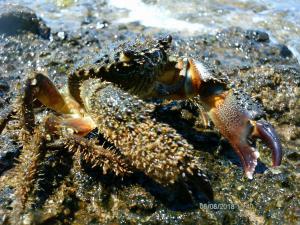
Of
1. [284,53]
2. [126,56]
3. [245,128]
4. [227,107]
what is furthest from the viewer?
[284,53]

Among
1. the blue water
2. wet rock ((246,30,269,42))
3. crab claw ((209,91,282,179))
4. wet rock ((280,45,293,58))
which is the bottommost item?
the blue water

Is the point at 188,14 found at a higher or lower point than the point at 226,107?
lower

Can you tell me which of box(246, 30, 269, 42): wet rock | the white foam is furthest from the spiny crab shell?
the white foam

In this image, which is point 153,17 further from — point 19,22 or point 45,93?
point 45,93

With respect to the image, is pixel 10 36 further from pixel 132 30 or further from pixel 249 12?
pixel 249 12

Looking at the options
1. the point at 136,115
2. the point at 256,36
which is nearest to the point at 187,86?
the point at 136,115

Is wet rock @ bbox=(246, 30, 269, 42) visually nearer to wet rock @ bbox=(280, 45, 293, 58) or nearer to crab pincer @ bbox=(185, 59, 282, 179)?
wet rock @ bbox=(280, 45, 293, 58)

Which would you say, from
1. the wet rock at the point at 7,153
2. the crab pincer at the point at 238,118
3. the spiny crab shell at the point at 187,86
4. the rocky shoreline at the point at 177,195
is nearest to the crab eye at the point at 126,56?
the spiny crab shell at the point at 187,86
